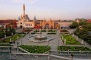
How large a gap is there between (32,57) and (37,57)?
1.52ft

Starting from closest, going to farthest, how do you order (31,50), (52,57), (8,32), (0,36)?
(52,57)
(31,50)
(0,36)
(8,32)

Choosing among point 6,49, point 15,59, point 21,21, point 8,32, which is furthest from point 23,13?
point 15,59

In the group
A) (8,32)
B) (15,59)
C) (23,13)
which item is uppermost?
(23,13)

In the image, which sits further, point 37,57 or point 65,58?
point 37,57

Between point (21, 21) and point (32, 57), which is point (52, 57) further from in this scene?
point (21, 21)

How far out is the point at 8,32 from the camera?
23672 mm

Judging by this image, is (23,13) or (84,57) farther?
(23,13)

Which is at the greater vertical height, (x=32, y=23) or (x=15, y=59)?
(x=32, y=23)

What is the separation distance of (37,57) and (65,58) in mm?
1978

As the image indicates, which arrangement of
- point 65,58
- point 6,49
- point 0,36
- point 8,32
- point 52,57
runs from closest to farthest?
point 65,58, point 52,57, point 6,49, point 0,36, point 8,32

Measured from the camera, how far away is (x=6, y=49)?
1409 centimetres

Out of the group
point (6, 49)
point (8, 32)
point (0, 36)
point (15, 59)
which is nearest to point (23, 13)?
point (8, 32)

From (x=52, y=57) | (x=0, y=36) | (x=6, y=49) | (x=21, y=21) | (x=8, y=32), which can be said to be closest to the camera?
(x=52, y=57)

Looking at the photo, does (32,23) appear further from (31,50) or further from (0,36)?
(31,50)
